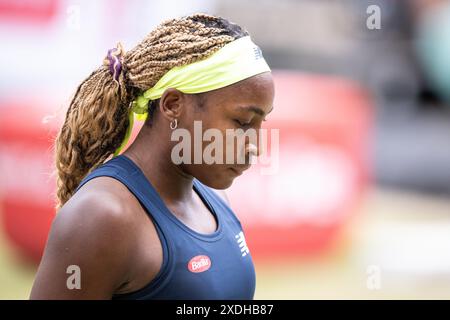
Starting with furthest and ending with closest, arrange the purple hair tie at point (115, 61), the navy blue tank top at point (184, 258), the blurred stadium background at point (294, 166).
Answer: the blurred stadium background at point (294, 166) → the purple hair tie at point (115, 61) → the navy blue tank top at point (184, 258)

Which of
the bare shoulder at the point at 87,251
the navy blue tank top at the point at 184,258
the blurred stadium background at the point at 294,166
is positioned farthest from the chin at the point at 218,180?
the blurred stadium background at the point at 294,166

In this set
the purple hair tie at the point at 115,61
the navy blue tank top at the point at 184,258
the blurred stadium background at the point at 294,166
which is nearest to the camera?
the navy blue tank top at the point at 184,258

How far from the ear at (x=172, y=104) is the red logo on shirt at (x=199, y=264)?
0.47m

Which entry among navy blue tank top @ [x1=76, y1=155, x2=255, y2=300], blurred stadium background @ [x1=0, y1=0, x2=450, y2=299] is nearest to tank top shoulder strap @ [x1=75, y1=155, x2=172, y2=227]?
navy blue tank top @ [x1=76, y1=155, x2=255, y2=300]

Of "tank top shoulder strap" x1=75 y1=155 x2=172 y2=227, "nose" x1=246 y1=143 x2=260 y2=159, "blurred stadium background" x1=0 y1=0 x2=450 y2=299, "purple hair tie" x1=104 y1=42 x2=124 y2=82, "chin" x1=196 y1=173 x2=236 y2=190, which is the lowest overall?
"tank top shoulder strap" x1=75 y1=155 x2=172 y2=227

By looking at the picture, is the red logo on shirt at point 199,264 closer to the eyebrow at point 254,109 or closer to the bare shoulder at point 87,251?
the bare shoulder at point 87,251

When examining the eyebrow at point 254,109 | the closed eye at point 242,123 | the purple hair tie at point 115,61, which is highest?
the purple hair tie at point 115,61

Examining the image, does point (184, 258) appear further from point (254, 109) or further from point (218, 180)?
point (254, 109)

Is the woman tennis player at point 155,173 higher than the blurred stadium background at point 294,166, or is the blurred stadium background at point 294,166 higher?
the blurred stadium background at point 294,166

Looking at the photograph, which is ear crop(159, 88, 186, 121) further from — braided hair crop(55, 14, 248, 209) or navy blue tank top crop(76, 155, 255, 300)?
navy blue tank top crop(76, 155, 255, 300)

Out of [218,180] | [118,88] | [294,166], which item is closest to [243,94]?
[218,180]

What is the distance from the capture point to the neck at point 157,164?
9.21 ft

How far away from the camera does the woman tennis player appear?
2.47 meters
